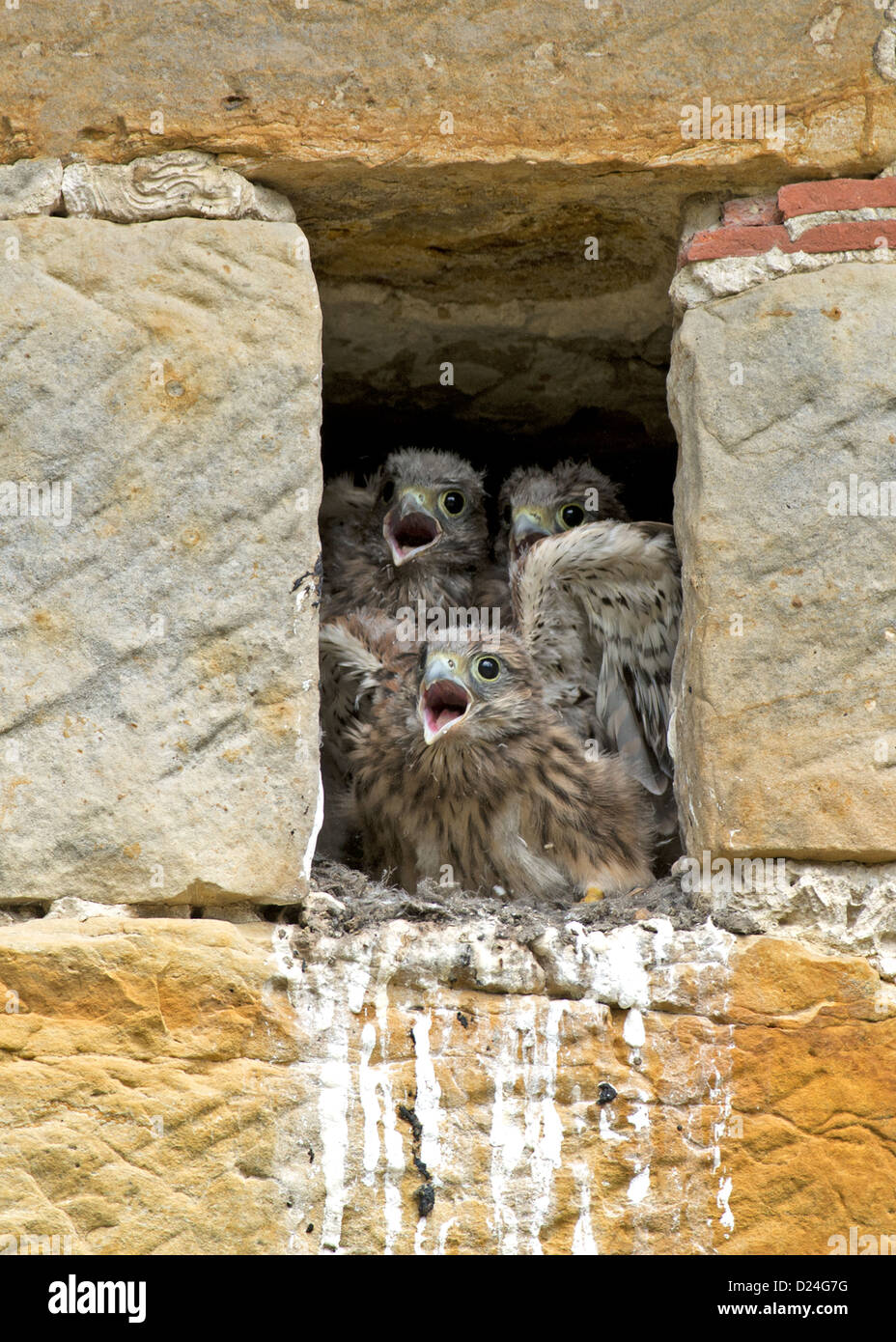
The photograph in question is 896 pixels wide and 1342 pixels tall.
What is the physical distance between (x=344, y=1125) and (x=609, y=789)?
1164mm

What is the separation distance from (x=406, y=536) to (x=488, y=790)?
3.82ft

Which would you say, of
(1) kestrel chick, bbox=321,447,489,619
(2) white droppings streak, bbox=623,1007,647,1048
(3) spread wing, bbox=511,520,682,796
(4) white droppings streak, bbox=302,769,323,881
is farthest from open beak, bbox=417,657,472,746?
(2) white droppings streak, bbox=623,1007,647,1048

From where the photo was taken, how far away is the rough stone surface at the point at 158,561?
2746 mm

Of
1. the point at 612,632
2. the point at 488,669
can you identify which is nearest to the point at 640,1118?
the point at 488,669

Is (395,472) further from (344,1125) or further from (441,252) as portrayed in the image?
(344,1125)

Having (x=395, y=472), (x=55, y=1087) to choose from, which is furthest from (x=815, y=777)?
(x=395, y=472)

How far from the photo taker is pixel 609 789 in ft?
11.5

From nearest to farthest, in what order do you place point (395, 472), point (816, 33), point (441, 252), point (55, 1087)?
point (55, 1087), point (816, 33), point (441, 252), point (395, 472)

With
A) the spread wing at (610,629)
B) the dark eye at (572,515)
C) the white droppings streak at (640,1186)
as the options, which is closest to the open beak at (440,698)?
the spread wing at (610,629)

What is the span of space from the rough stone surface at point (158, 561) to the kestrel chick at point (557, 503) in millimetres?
1588

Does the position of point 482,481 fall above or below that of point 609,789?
above

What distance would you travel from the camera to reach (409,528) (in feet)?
14.6

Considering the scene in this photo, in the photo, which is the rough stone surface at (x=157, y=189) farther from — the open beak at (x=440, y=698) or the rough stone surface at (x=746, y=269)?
the open beak at (x=440, y=698)

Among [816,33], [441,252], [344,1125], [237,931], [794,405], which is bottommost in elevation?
[344,1125]
